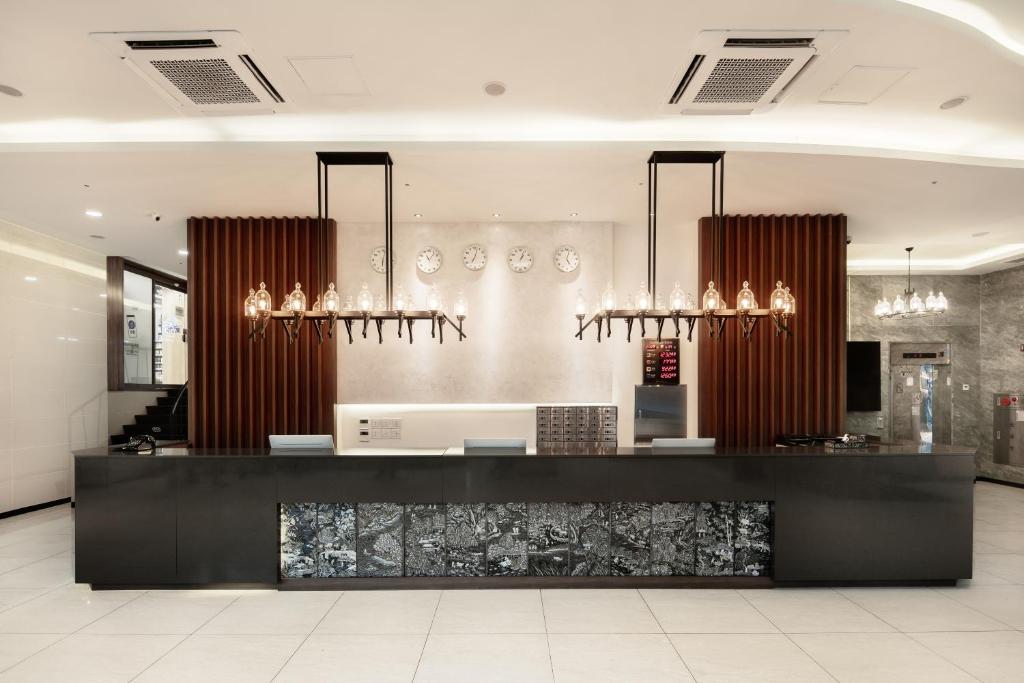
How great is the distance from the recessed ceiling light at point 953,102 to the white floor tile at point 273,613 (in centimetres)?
601

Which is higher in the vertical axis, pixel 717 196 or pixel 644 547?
pixel 717 196

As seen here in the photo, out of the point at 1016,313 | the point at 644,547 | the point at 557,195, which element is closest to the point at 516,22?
the point at 557,195

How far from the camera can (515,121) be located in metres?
4.50

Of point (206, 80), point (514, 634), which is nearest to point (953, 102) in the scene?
point (514, 634)

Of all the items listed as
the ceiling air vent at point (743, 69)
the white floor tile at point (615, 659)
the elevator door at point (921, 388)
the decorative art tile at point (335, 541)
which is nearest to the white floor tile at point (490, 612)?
the white floor tile at point (615, 659)

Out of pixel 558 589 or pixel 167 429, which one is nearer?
pixel 558 589

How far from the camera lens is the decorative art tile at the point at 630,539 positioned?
454cm

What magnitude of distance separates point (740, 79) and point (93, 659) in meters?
5.55

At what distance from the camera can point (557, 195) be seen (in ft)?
19.3

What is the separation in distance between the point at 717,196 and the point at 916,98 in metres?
1.93

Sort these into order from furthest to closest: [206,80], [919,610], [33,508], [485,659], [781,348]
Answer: [33,508] < [781,348] < [919,610] < [206,80] < [485,659]

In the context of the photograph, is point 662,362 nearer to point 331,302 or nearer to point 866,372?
point 331,302

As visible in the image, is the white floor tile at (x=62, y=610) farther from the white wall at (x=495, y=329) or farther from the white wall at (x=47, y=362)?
the white wall at (x=47, y=362)

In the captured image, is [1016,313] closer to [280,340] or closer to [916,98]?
[916,98]
